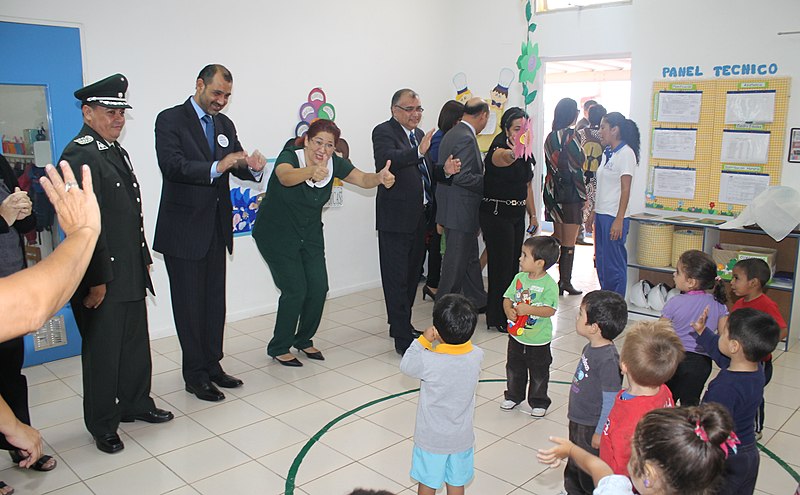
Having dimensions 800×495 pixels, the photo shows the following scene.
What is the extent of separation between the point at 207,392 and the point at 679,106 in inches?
174

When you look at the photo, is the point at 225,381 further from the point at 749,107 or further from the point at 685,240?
the point at 749,107

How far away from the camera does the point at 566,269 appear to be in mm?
6371

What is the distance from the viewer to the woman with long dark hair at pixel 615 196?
17.6ft

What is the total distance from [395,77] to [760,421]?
4.56 metres

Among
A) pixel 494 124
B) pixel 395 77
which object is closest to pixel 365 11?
pixel 395 77

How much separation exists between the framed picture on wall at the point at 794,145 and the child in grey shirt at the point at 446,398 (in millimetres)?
3847

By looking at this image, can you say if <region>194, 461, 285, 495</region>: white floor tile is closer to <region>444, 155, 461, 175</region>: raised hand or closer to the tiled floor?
the tiled floor

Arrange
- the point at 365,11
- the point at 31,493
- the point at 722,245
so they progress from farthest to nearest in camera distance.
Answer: the point at 365,11, the point at 722,245, the point at 31,493

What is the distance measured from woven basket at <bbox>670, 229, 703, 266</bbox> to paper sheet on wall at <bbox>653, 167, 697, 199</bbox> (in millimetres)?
402

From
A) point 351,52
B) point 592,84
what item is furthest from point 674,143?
point 592,84

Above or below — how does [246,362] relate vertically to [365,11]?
below

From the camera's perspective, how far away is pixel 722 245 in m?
5.23

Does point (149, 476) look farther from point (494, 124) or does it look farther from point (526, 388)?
point (494, 124)

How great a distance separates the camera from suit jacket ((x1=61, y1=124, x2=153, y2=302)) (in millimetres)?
3113
